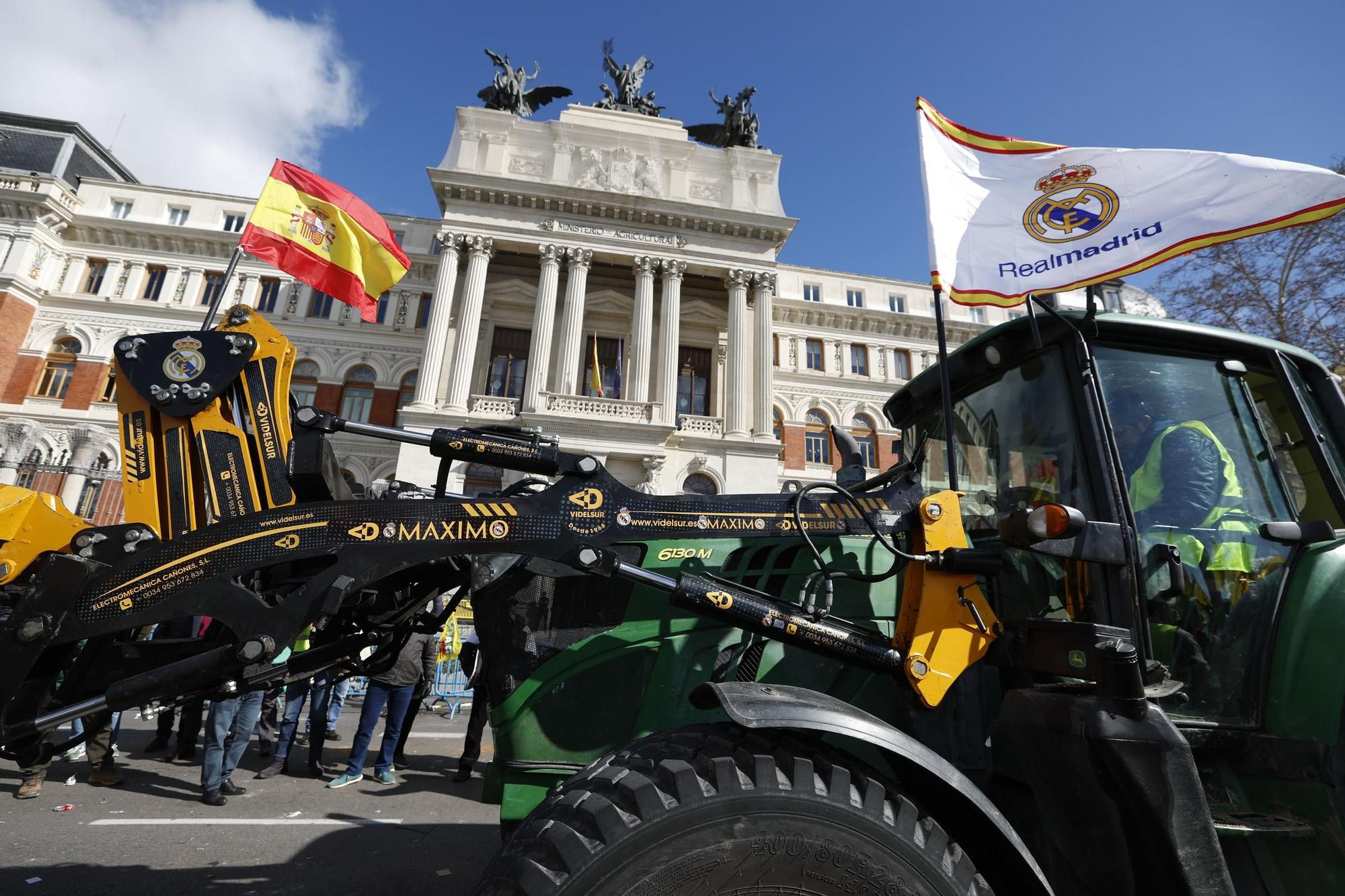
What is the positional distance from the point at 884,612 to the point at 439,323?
2706cm

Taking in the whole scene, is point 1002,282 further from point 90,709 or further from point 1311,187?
point 90,709

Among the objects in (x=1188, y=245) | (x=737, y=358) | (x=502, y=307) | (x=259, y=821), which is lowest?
(x=259, y=821)

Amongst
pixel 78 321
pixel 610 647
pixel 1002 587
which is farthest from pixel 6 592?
pixel 78 321

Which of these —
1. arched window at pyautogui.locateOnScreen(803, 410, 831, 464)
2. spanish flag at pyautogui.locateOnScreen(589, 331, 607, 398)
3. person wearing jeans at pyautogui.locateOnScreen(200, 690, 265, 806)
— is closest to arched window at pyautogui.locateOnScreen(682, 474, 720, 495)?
spanish flag at pyautogui.locateOnScreen(589, 331, 607, 398)

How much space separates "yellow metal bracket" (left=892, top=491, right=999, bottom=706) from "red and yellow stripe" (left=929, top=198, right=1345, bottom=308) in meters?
1.04

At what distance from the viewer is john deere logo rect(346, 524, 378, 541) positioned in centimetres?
219

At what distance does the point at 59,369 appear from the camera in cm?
3059

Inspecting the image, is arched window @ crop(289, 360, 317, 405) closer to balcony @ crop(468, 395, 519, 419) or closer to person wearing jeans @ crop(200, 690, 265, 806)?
balcony @ crop(468, 395, 519, 419)

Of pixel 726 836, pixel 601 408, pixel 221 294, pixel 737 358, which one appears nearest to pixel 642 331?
pixel 601 408

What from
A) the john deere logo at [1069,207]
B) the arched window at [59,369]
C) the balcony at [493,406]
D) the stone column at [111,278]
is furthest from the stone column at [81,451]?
the john deere logo at [1069,207]

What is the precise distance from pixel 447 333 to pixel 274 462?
27.4 metres

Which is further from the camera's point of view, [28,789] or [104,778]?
[104,778]

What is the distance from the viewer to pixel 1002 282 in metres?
2.83

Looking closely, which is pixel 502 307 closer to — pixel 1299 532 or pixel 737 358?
pixel 737 358
